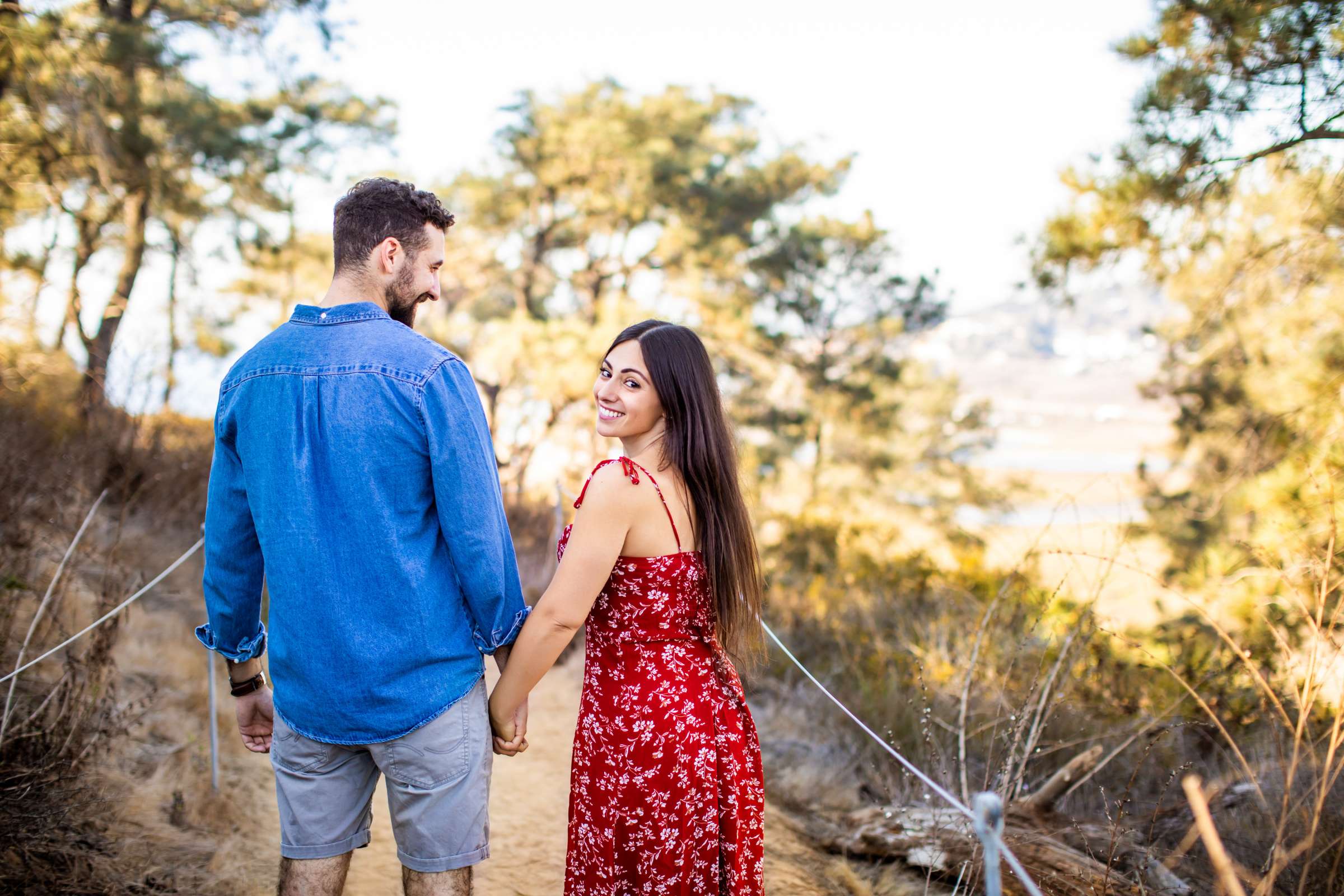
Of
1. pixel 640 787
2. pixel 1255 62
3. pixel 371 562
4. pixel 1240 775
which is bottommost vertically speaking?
pixel 1240 775

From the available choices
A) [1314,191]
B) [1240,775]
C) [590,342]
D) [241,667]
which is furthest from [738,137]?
[241,667]

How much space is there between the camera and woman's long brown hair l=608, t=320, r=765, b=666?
1.93m

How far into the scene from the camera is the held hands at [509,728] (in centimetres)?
179

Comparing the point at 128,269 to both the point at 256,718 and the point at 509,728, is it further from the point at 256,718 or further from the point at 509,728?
the point at 509,728

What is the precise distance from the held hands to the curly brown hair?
0.92m

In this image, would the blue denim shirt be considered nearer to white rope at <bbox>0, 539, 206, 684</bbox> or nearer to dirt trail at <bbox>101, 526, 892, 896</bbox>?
white rope at <bbox>0, 539, 206, 684</bbox>

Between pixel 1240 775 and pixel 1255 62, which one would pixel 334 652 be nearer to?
pixel 1240 775

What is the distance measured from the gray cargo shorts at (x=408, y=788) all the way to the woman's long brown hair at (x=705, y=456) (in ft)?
1.83

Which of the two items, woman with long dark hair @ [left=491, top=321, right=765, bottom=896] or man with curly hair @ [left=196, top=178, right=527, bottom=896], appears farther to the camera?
woman with long dark hair @ [left=491, top=321, right=765, bottom=896]

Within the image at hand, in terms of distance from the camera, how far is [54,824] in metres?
2.56

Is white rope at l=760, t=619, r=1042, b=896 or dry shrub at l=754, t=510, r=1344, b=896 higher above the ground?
white rope at l=760, t=619, r=1042, b=896

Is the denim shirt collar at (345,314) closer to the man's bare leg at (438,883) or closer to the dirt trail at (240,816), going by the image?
the man's bare leg at (438,883)

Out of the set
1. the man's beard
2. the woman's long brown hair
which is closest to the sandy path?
the woman's long brown hair

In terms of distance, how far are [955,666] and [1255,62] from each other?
3357 mm
